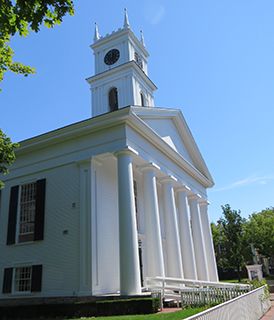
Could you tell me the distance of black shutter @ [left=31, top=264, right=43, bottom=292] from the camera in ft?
54.3

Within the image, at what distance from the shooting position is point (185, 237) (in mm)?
22562

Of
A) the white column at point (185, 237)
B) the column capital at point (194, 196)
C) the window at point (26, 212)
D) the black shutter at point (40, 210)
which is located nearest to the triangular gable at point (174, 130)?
the column capital at point (194, 196)

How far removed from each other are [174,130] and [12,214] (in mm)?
12335

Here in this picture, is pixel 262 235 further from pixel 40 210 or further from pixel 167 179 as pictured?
pixel 40 210

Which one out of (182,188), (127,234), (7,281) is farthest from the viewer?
(182,188)

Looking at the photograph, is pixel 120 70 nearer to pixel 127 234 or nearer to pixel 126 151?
pixel 126 151

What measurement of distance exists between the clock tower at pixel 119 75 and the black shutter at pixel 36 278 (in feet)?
52.6

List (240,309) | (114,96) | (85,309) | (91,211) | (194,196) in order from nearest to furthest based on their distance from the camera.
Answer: (240,309)
(85,309)
(91,211)
(194,196)
(114,96)

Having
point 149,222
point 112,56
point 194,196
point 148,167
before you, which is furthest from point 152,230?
point 112,56

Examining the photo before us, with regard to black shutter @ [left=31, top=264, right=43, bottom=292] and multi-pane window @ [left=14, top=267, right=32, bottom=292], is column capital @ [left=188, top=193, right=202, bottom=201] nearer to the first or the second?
black shutter @ [left=31, top=264, right=43, bottom=292]

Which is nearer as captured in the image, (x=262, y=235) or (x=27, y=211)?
(x=27, y=211)

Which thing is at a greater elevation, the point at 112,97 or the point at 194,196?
the point at 112,97

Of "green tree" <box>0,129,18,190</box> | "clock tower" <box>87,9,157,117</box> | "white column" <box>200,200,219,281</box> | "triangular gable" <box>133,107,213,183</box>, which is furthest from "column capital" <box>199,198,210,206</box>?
"green tree" <box>0,129,18,190</box>

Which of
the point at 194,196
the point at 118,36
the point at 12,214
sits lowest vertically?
the point at 12,214
